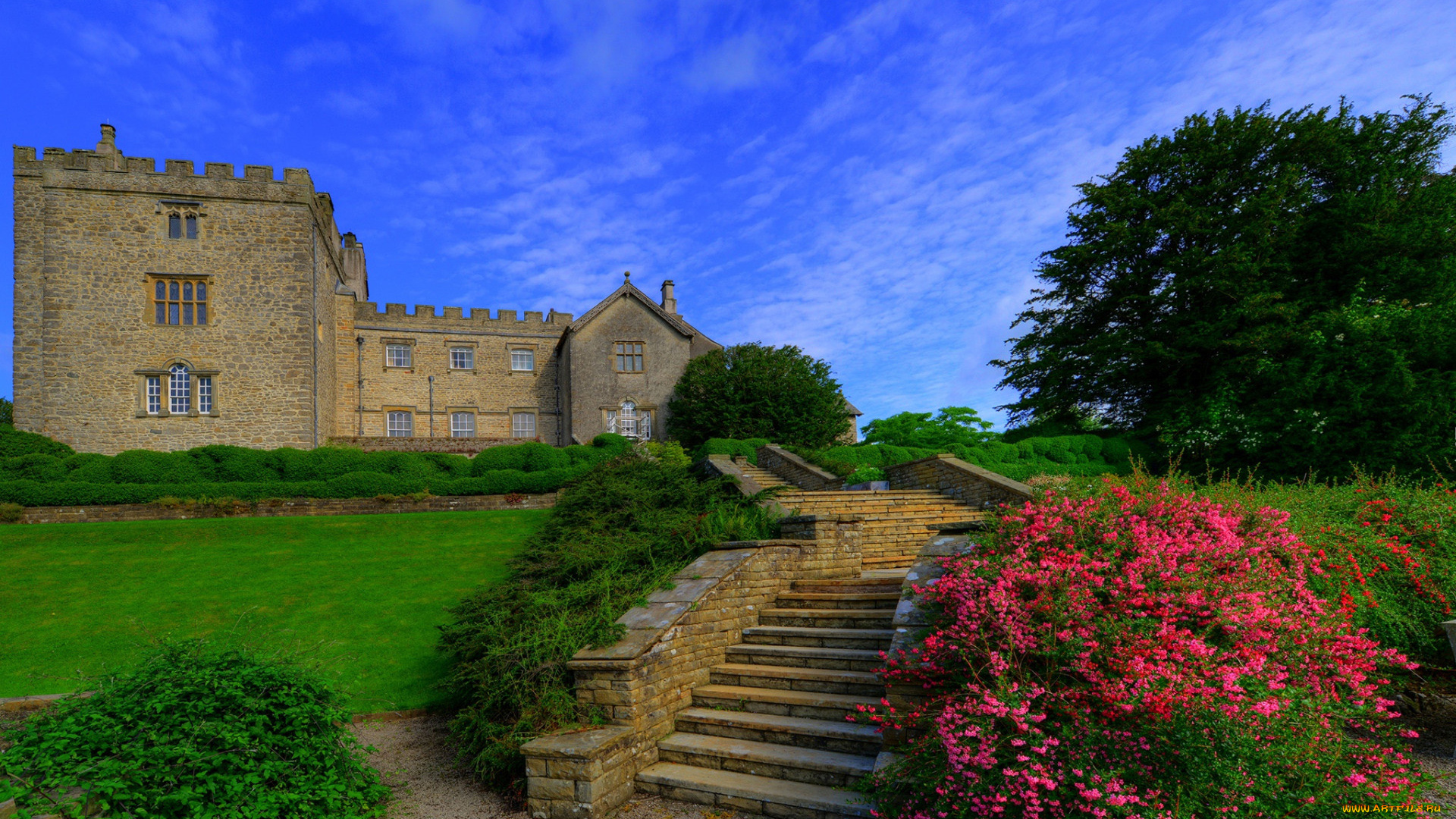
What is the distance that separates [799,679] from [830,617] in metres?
0.97

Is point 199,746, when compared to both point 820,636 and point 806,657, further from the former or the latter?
point 820,636

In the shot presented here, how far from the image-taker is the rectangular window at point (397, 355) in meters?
31.3

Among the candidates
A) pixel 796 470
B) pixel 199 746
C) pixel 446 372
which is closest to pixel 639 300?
pixel 446 372

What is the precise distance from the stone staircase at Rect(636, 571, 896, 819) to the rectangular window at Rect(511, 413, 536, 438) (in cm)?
2728

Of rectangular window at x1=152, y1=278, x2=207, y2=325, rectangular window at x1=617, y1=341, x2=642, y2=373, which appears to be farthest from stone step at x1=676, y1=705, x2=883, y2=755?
rectangular window at x1=152, y1=278, x2=207, y2=325

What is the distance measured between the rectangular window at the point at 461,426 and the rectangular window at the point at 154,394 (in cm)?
1093

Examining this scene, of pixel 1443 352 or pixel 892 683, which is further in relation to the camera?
pixel 1443 352

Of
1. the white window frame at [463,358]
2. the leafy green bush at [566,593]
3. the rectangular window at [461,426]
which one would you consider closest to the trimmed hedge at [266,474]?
the leafy green bush at [566,593]

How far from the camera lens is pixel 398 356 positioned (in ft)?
104

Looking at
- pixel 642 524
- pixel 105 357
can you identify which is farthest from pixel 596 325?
pixel 642 524

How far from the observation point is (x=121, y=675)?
4602mm

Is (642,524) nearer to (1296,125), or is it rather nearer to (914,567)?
(914,567)

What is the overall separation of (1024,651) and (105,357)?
29.6 meters

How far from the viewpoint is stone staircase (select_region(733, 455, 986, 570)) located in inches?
386
